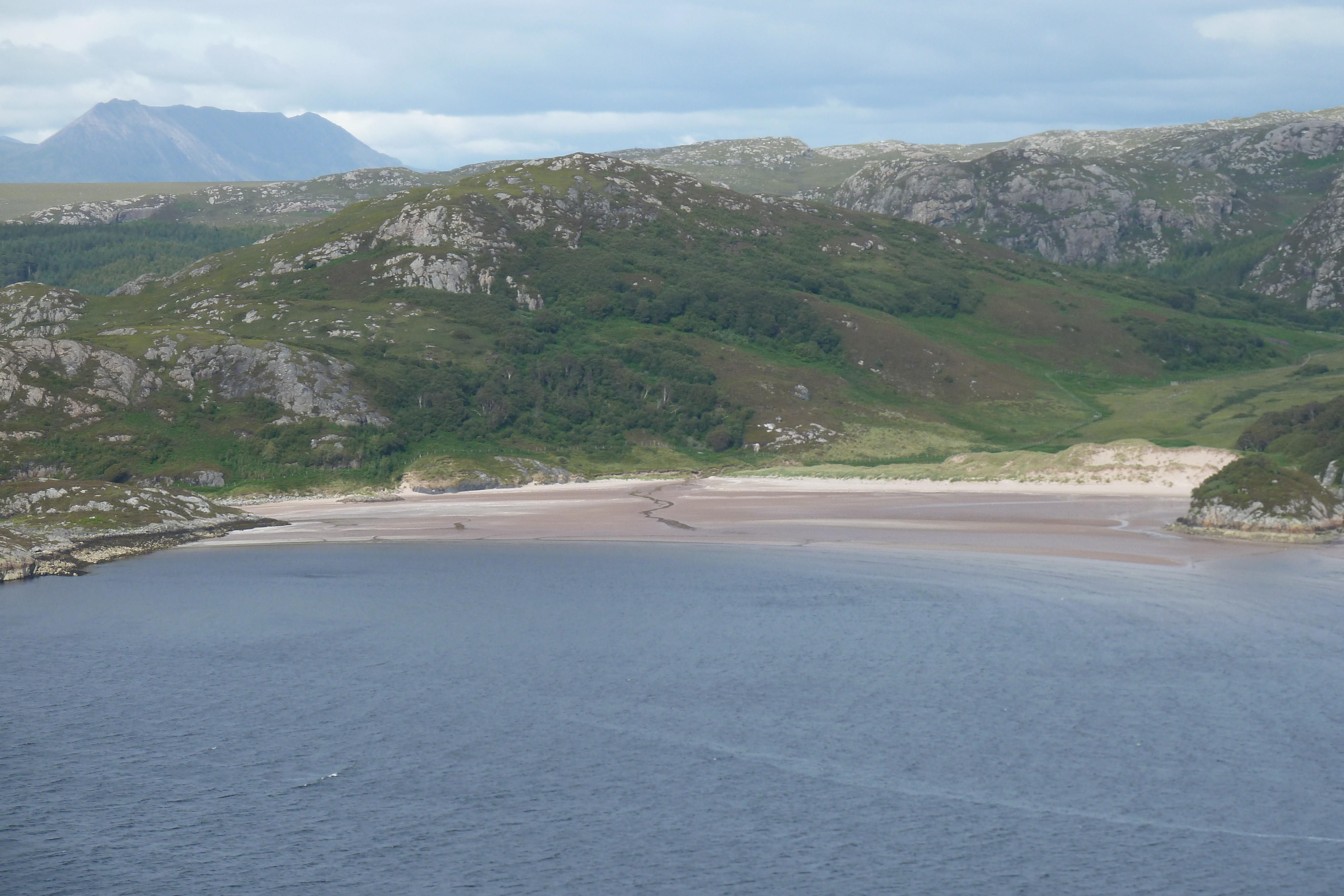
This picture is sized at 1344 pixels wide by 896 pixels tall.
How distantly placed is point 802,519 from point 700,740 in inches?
2109

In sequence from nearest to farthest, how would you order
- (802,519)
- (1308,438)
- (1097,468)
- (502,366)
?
(802,519)
(1308,438)
(1097,468)
(502,366)

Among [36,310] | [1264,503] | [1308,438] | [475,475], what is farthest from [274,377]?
[1308,438]

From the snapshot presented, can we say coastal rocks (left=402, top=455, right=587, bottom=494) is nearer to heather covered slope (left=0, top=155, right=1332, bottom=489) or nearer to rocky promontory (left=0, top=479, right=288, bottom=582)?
heather covered slope (left=0, top=155, right=1332, bottom=489)

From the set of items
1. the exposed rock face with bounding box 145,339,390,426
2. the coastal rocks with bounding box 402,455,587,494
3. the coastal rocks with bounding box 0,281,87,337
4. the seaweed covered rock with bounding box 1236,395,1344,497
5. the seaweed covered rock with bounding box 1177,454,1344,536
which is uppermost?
the coastal rocks with bounding box 0,281,87,337

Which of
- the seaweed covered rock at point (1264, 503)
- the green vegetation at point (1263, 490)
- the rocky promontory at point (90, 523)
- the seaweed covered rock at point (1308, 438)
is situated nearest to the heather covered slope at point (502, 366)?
the rocky promontory at point (90, 523)

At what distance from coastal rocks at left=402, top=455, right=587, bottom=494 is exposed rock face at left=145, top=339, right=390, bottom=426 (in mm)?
12349

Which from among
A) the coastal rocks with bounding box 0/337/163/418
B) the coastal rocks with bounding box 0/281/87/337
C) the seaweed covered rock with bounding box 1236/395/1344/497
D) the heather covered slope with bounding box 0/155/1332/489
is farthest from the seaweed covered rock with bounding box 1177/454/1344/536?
the coastal rocks with bounding box 0/281/87/337

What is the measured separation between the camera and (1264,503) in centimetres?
6750

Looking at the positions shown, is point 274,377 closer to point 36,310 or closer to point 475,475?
point 475,475

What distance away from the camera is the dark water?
935 inches

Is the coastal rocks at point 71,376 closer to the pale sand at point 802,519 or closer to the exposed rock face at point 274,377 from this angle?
the exposed rock face at point 274,377

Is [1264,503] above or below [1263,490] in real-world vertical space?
below

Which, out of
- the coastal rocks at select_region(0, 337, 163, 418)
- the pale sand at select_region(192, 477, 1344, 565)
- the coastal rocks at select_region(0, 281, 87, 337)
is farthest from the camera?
the coastal rocks at select_region(0, 281, 87, 337)

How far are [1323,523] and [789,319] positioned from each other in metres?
120
